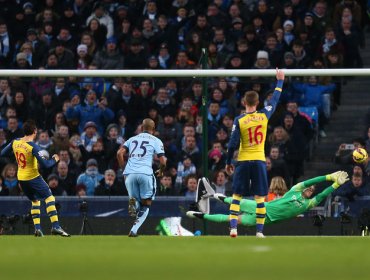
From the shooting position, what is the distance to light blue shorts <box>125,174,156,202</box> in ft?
48.8

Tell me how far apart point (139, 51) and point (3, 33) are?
2977 mm

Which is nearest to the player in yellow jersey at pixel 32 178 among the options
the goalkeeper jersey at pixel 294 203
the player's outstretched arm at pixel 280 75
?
the goalkeeper jersey at pixel 294 203

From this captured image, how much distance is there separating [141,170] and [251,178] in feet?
4.97

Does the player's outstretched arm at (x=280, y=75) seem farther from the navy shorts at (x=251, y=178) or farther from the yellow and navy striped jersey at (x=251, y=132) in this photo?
the navy shorts at (x=251, y=178)

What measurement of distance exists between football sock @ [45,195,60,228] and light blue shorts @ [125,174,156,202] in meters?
0.98

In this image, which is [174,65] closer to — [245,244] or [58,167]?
[58,167]

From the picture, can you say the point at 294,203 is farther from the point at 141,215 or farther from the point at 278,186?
the point at 141,215

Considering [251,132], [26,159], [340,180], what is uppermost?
[251,132]

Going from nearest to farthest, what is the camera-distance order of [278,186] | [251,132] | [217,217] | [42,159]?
[251,132] → [42,159] → [217,217] → [278,186]

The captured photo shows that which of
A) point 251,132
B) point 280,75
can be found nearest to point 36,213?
point 251,132

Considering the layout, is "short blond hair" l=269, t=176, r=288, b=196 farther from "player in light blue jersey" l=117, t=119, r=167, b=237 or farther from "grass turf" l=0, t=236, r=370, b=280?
"grass turf" l=0, t=236, r=370, b=280

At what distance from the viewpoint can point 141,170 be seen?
14820mm

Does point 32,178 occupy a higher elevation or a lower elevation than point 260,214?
higher

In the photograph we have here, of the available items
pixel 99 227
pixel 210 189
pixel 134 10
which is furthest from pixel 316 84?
pixel 134 10
